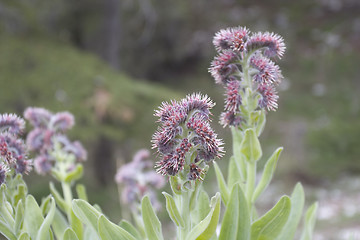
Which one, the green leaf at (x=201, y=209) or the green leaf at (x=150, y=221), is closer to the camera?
the green leaf at (x=150, y=221)

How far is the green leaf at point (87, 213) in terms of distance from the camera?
143 cm

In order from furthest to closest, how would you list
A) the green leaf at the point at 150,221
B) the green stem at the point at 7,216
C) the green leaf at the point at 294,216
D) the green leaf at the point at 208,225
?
the green leaf at the point at 294,216 → the green stem at the point at 7,216 → the green leaf at the point at 150,221 → the green leaf at the point at 208,225

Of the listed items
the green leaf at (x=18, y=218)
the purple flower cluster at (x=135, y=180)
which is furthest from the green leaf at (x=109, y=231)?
the purple flower cluster at (x=135, y=180)

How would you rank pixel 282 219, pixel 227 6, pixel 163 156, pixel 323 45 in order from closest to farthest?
pixel 163 156
pixel 282 219
pixel 323 45
pixel 227 6

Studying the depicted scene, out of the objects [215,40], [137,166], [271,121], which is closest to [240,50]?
[215,40]

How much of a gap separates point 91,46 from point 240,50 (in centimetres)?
1090

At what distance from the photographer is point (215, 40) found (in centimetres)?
175

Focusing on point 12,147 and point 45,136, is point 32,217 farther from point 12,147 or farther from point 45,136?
point 45,136

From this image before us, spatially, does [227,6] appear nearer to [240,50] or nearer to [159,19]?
[159,19]

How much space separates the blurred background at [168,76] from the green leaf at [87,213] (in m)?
1.17

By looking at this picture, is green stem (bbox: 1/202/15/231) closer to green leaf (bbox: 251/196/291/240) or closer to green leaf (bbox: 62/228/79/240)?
green leaf (bbox: 62/228/79/240)

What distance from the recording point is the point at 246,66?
1.71 metres

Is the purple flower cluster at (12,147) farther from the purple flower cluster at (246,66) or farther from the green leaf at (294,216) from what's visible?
the green leaf at (294,216)

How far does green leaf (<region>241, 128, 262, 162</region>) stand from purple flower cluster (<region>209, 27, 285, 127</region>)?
0.10 m
